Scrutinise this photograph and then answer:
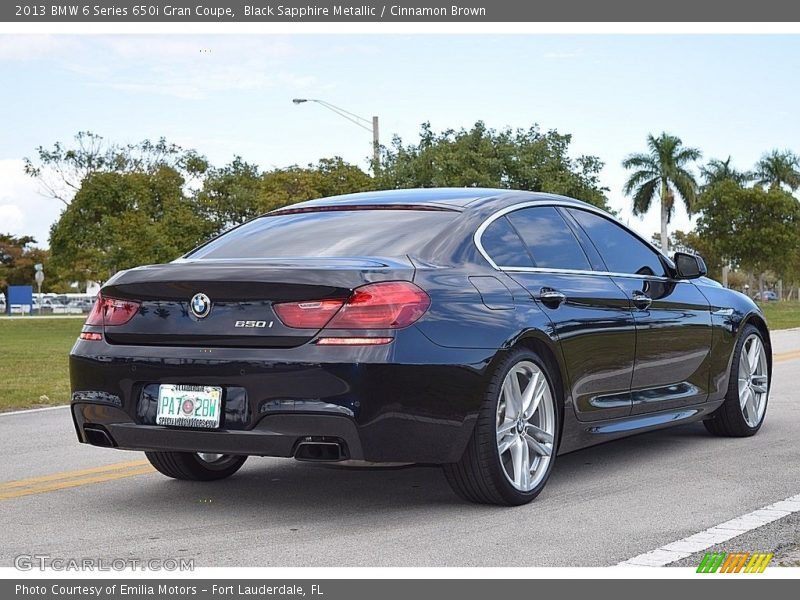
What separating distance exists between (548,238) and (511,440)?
132cm

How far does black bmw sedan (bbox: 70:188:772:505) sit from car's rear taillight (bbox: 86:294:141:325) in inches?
0.4

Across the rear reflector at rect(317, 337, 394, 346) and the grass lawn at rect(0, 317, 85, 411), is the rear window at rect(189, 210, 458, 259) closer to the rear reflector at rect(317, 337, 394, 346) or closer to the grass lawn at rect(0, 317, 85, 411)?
the rear reflector at rect(317, 337, 394, 346)

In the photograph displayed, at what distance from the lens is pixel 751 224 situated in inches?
2827

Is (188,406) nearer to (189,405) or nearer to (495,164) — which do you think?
(189,405)

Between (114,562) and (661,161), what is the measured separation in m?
76.8

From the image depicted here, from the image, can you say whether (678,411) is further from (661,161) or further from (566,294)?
(661,161)

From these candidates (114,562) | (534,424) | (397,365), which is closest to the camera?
(114,562)

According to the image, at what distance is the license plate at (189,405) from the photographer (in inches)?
220

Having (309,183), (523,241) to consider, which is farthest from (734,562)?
(309,183)

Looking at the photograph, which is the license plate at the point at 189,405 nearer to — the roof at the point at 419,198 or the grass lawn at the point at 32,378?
the roof at the point at 419,198

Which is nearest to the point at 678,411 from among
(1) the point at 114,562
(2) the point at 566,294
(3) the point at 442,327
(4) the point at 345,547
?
(2) the point at 566,294

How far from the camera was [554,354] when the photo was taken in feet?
20.9

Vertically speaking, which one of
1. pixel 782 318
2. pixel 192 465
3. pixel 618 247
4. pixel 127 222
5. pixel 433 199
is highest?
pixel 127 222

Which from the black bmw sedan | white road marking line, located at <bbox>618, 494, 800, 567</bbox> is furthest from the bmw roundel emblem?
white road marking line, located at <bbox>618, 494, 800, 567</bbox>
